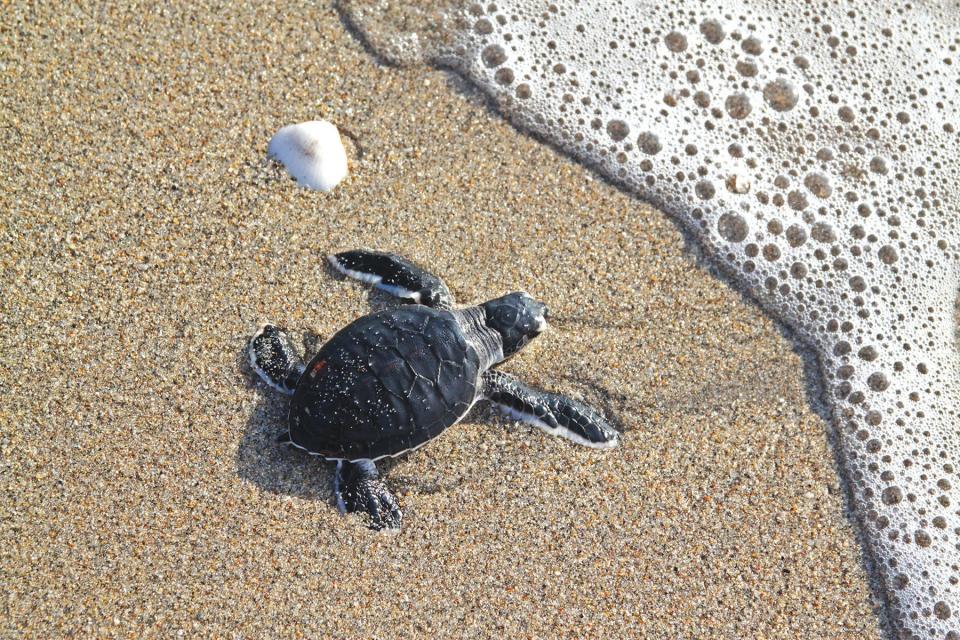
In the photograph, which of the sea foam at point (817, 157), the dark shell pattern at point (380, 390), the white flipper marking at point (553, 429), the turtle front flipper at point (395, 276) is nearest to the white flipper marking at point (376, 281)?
the turtle front flipper at point (395, 276)

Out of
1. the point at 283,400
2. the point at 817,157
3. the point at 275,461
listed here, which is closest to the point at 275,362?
the point at 283,400

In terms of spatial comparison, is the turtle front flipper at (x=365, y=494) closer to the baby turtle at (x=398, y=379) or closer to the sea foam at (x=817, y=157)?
the baby turtle at (x=398, y=379)

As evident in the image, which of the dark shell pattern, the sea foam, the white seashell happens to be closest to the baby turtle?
the dark shell pattern

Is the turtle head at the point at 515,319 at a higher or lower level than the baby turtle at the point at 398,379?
higher

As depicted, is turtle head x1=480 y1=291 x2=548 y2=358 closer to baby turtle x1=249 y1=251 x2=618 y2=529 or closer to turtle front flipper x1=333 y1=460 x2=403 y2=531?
baby turtle x1=249 y1=251 x2=618 y2=529

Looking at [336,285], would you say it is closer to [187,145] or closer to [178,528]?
[187,145]

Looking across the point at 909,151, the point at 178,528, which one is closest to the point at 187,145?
the point at 178,528

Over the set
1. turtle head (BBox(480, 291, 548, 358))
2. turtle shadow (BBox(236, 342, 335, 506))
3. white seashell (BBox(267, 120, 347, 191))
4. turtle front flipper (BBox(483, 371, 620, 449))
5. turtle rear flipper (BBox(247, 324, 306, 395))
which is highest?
white seashell (BBox(267, 120, 347, 191))
